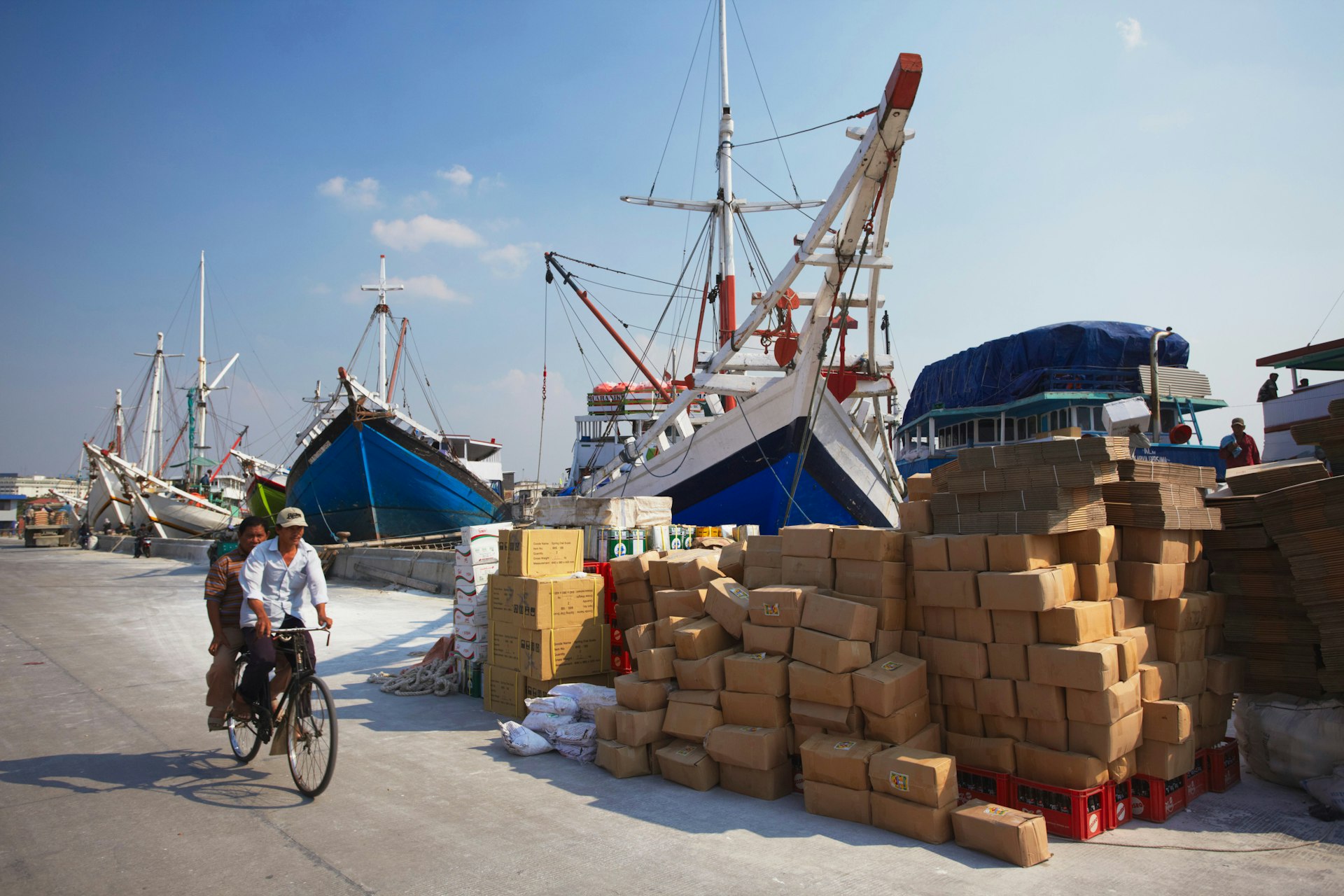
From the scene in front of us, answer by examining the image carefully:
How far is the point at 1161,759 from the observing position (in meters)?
4.14

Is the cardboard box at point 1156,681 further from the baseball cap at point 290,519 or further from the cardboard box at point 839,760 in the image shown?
the baseball cap at point 290,519

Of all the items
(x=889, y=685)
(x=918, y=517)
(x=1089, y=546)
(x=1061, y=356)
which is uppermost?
(x=1061, y=356)

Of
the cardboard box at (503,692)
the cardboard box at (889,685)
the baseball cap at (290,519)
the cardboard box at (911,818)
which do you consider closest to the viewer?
the cardboard box at (911,818)

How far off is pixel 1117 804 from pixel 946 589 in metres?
1.35

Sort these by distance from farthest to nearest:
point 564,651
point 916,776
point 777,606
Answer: point 564,651, point 777,606, point 916,776

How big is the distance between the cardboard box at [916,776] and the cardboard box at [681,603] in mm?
1877

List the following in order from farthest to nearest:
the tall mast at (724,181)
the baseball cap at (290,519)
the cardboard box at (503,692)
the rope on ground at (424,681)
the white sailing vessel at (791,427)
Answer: the tall mast at (724,181)
the white sailing vessel at (791,427)
the rope on ground at (424,681)
the cardboard box at (503,692)
the baseball cap at (290,519)

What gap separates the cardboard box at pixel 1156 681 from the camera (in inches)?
167

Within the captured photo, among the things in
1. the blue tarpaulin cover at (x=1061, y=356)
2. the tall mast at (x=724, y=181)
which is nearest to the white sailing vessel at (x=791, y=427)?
the tall mast at (x=724, y=181)

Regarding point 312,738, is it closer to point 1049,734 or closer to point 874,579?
point 874,579

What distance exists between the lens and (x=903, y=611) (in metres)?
4.75

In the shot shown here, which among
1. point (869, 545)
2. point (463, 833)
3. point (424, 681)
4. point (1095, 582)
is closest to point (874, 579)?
point (869, 545)

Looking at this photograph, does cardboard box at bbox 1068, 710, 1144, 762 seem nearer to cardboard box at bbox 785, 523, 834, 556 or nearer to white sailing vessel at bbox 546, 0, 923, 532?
cardboard box at bbox 785, 523, 834, 556

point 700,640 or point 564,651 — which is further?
point 564,651
